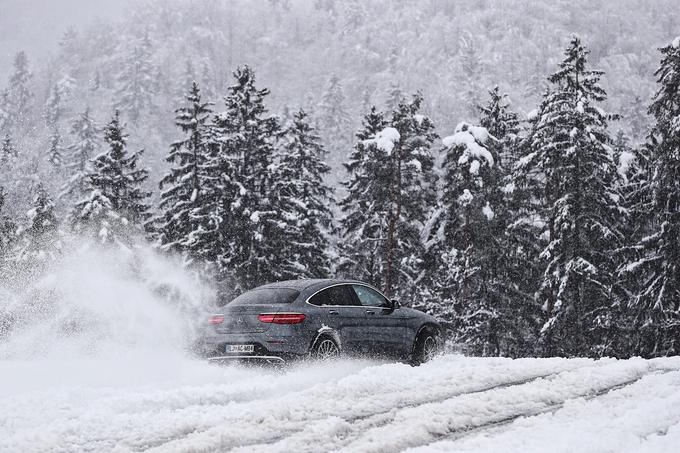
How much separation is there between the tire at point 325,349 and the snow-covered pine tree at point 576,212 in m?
15.8

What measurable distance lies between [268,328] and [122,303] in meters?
11.4

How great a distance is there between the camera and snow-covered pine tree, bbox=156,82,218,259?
98.1 ft

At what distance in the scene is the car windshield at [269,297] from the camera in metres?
10.3

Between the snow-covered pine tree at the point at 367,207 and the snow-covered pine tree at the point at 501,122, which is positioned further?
the snow-covered pine tree at the point at 367,207

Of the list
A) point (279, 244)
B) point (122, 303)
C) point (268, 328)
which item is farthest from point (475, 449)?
point (279, 244)

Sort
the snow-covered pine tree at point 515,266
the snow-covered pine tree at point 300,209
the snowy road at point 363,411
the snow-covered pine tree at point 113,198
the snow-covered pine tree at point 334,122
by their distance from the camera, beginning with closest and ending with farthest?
the snowy road at point 363,411
the snow-covered pine tree at point 515,266
the snow-covered pine tree at point 300,209
the snow-covered pine tree at point 113,198
the snow-covered pine tree at point 334,122

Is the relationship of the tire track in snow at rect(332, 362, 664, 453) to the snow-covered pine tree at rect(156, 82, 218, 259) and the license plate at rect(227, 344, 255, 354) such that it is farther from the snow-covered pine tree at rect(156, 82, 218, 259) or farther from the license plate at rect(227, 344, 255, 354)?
the snow-covered pine tree at rect(156, 82, 218, 259)

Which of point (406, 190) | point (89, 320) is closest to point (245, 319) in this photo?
point (89, 320)

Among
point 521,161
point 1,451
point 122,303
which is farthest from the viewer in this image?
point 521,161

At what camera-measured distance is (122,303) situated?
19766 millimetres

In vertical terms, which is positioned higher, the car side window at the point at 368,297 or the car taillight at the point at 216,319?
the car side window at the point at 368,297

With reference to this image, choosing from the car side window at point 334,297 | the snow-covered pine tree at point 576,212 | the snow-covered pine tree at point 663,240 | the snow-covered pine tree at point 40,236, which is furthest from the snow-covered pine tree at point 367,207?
the car side window at point 334,297

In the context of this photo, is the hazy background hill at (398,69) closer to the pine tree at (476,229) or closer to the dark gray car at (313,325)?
the pine tree at (476,229)

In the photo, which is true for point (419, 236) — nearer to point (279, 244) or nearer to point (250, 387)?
point (279, 244)
